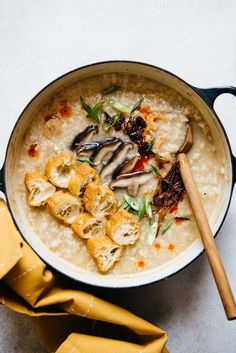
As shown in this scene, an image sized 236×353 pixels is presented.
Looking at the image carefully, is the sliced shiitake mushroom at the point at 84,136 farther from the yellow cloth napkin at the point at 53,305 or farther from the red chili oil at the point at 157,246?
the red chili oil at the point at 157,246

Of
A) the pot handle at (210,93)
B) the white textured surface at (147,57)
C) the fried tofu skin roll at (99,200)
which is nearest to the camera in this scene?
the pot handle at (210,93)

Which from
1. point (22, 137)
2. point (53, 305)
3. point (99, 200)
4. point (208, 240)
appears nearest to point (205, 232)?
point (208, 240)

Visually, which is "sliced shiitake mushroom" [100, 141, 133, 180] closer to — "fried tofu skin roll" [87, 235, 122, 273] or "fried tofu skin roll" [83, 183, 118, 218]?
"fried tofu skin roll" [83, 183, 118, 218]

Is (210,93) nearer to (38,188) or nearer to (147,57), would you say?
(147,57)

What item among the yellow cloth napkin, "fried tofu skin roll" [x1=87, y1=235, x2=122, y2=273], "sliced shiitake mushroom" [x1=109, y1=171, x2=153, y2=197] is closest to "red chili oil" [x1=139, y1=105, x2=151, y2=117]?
"sliced shiitake mushroom" [x1=109, y1=171, x2=153, y2=197]

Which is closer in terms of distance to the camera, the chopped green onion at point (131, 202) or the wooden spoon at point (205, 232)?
the wooden spoon at point (205, 232)

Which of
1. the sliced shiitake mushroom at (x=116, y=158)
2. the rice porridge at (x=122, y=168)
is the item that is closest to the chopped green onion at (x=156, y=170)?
the rice porridge at (x=122, y=168)

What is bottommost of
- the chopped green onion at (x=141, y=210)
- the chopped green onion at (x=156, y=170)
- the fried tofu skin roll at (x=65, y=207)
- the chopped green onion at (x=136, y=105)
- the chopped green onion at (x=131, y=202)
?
the chopped green onion at (x=141, y=210)
